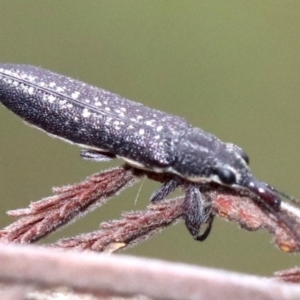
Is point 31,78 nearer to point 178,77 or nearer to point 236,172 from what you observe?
point 236,172

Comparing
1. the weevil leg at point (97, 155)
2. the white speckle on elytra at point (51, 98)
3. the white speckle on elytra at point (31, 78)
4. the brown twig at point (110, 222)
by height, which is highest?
the white speckle on elytra at point (31, 78)

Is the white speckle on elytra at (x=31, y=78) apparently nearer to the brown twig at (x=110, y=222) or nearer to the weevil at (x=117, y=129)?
the weevil at (x=117, y=129)

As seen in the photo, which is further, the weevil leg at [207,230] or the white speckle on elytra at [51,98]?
the white speckle on elytra at [51,98]

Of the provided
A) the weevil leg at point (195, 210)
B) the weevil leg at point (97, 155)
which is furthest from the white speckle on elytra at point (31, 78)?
the weevil leg at point (195, 210)

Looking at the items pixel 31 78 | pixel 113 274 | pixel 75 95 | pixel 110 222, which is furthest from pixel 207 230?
pixel 113 274

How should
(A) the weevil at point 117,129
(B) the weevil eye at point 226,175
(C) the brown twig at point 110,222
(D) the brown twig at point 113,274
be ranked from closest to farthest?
(D) the brown twig at point 113,274, (C) the brown twig at point 110,222, (B) the weevil eye at point 226,175, (A) the weevil at point 117,129

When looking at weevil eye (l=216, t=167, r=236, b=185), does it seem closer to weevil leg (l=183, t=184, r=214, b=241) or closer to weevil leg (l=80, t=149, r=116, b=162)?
weevil leg (l=183, t=184, r=214, b=241)

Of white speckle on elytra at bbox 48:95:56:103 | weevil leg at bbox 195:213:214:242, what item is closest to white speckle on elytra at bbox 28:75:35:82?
white speckle on elytra at bbox 48:95:56:103

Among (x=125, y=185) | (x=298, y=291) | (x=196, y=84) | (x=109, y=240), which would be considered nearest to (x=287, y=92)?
(x=196, y=84)
